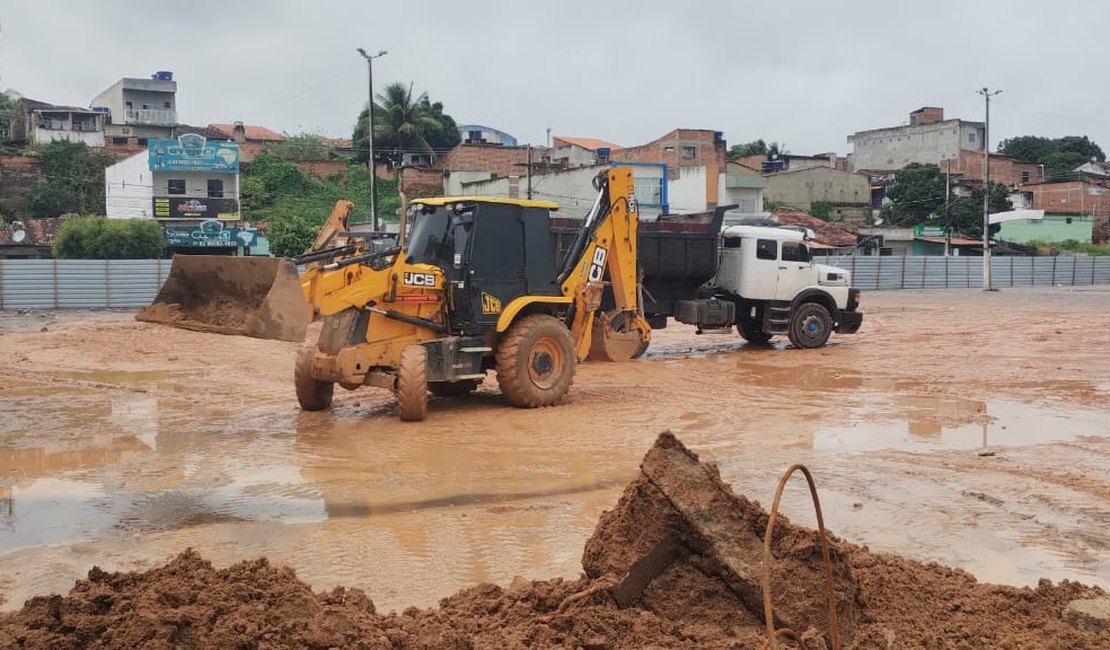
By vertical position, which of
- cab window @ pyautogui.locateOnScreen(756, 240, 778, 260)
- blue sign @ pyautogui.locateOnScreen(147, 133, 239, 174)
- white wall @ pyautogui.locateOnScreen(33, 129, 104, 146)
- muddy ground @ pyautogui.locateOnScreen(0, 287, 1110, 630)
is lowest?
muddy ground @ pyautogui.locateOnScreen(0, 287, 1110, 630)

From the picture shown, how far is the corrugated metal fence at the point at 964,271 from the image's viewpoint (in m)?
47.2

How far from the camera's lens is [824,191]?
64938 mm

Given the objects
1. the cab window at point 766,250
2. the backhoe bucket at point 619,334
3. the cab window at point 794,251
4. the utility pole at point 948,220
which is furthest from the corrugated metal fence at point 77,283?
the utility pole at point 948,220

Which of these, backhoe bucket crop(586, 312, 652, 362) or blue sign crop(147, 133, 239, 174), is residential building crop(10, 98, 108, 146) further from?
backhoe bucket crop(586, 312, 652, 362)

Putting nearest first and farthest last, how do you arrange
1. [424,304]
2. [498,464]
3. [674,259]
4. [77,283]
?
[498,464] → [424,304] → [674,259] → [77,283]

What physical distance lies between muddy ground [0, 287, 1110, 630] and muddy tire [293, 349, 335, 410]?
21 centimetres

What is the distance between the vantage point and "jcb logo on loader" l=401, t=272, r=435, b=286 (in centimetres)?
1131

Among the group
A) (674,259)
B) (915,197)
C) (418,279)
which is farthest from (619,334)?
(915,197)

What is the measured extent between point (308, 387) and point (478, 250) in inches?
99.9

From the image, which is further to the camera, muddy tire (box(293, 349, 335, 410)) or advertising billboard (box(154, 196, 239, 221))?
advertising billboard (box(154, 196, 239, 221))

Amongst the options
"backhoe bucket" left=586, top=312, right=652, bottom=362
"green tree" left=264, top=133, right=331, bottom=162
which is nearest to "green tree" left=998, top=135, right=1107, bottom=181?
"green tree" left=264, top=133, right=331, bottom=162

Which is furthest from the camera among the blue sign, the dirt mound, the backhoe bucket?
the blue sign

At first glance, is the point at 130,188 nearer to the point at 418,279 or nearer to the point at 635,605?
the point at 418,279

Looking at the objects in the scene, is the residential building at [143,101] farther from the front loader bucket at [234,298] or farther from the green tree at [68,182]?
the front loader bucket at [234,298]
